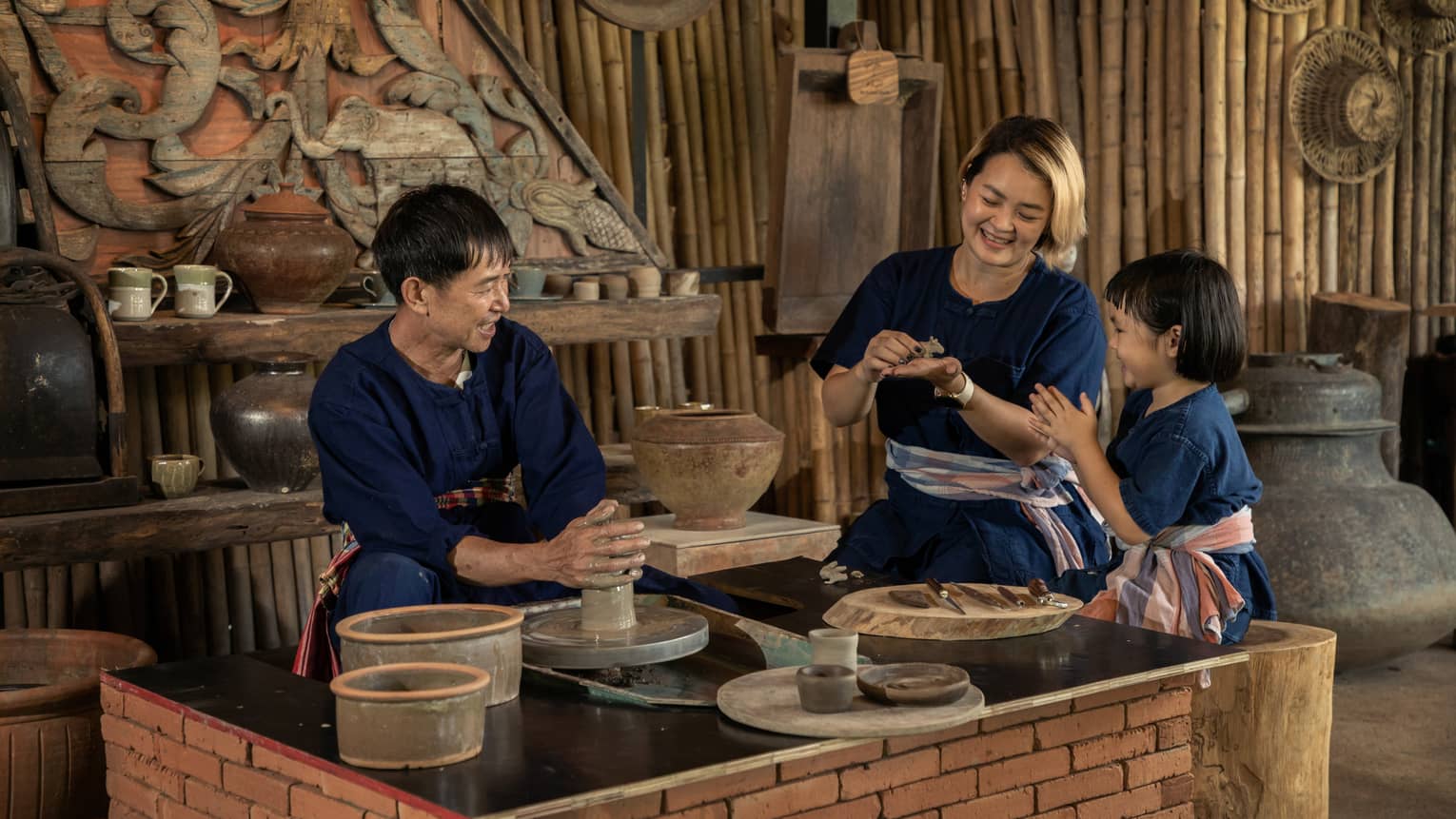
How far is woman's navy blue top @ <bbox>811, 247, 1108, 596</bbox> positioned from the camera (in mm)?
3740

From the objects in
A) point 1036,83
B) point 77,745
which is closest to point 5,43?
point 77,745

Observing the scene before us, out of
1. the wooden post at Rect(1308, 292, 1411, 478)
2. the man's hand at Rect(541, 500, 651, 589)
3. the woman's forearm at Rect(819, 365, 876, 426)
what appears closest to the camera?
the man's hand at Rect(541, 500, 651, 589)

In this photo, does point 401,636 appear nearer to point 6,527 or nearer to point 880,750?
point 880,750

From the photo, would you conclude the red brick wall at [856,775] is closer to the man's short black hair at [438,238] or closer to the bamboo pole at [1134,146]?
the man's short black hair at [438,238]

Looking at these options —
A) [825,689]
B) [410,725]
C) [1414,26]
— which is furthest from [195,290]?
[1414,26]

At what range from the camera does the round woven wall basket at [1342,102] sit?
21.7 feet

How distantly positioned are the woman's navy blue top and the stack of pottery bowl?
4.51 feet

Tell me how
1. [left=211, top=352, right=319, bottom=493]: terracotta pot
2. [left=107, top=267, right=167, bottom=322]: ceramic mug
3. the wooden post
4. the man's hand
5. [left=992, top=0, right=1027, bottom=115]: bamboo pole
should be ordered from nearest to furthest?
the man's hand
[left=107, top=267, right=167, bottom=322]: ceramic mug
[left=211, top=352, right=319, bottom=493]: terracotta pot
the wooden post
[left=992, top=0, right=1027, bottom=115]: bamboo pole

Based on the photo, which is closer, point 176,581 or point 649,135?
point 176,581

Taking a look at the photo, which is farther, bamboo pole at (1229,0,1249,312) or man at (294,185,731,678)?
bamboo pole at (1229,0,1249,312)

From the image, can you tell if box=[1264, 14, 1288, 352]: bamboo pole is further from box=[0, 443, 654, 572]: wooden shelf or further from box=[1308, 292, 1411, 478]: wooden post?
box=[0, 443, 654, 572]: wooden shelf

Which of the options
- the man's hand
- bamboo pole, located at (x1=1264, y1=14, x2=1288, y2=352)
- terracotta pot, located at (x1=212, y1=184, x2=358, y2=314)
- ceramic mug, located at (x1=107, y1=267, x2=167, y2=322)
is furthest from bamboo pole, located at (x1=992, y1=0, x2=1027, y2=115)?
the man's hand

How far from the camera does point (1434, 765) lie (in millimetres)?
5008

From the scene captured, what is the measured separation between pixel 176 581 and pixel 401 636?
3.09 m
